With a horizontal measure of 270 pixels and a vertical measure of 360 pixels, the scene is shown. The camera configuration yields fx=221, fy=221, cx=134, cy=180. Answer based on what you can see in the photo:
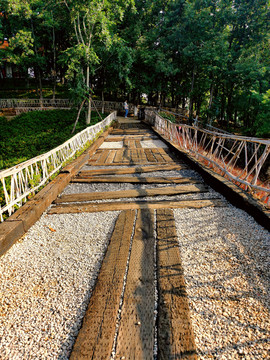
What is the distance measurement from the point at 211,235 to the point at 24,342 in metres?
2.78

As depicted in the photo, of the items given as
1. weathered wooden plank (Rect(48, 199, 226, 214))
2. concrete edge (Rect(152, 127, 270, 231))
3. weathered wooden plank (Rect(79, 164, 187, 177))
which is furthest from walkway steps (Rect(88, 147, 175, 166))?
weathered wooden plank (Rect(48, 199, 226, 214))

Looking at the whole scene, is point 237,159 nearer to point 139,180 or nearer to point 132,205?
point 139,180

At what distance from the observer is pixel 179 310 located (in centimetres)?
225

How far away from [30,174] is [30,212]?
1701 millimetres

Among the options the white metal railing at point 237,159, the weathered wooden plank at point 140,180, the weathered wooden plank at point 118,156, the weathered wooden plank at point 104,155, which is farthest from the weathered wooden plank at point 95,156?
the white metal railing at point 237,159

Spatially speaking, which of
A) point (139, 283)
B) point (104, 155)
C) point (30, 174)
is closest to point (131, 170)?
point (104, 155)

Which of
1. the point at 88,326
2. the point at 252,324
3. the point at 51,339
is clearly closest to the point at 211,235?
the point at 252,324

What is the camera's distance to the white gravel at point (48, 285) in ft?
6.59

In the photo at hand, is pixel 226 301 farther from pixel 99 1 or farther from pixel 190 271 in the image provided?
pixel 99 1

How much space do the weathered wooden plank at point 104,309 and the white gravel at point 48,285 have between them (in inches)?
4.0

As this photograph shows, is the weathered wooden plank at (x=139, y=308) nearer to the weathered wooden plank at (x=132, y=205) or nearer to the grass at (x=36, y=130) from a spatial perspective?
the weathered wooden plank at (x=132, y=205)

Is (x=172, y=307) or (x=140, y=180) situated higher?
(x=140, y=180)

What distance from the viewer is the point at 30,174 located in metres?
5.36

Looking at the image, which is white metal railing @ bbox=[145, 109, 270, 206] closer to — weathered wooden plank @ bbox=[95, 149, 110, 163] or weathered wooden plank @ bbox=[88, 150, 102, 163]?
weathered wooden plank @ bbox=[95, 149, 110, 163]
